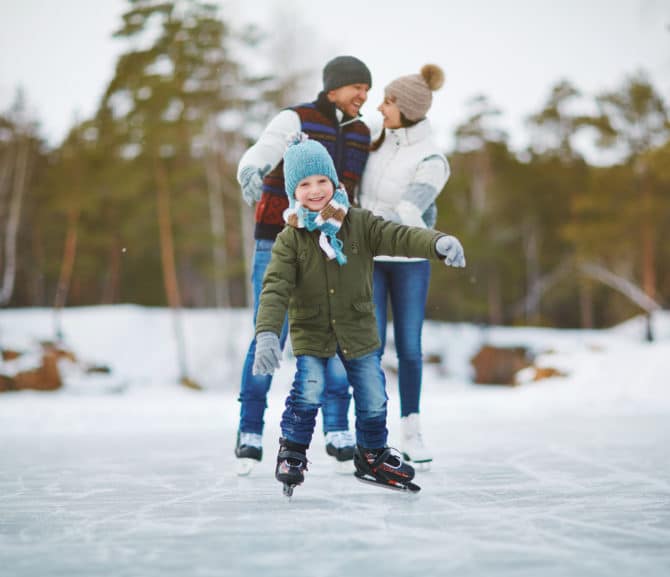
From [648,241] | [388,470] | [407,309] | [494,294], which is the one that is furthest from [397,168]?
[494,294]

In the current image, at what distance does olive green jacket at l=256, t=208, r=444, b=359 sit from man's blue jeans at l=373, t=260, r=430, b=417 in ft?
1.91

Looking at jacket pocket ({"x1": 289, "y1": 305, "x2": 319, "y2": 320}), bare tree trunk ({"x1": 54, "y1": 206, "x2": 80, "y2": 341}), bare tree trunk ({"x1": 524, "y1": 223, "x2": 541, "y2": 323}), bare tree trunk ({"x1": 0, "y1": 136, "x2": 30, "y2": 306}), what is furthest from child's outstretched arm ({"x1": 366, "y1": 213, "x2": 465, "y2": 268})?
bare tree trunk ({"x1": 524, "y1": 223, "x2": 541, "y2": 323})

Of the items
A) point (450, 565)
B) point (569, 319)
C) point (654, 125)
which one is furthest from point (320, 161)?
point (569, 319)

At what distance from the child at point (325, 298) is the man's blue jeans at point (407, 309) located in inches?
21.9

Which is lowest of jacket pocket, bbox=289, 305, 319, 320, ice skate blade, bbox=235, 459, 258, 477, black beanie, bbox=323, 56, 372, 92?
ice skate blade, bbox=235, 459, 258, 477

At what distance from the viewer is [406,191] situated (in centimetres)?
283

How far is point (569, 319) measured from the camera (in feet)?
82.4

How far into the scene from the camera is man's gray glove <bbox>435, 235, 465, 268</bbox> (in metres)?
2.07

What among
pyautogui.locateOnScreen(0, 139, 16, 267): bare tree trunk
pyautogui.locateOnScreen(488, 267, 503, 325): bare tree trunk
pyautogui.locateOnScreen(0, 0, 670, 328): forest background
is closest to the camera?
pyautogui.locateOnScreen(0, 0, 670, 328): forest background

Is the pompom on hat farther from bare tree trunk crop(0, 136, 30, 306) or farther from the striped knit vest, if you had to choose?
bare tree trunk crop(0, 136, 30, 306)

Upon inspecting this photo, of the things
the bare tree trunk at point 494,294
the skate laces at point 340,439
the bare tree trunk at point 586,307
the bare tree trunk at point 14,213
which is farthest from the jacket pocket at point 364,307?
the bare tree trunk at point 586,307

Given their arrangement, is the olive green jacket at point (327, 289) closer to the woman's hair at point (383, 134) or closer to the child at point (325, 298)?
the child at point (325, 298)

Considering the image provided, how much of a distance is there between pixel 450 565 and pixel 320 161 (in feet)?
4.27

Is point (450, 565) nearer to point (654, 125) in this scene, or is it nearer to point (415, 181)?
point (415, 181)
